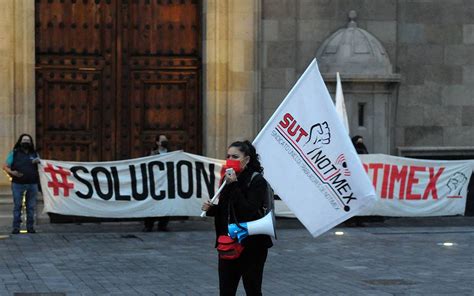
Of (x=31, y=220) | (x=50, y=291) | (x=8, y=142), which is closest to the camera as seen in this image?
(x=50, y=291)

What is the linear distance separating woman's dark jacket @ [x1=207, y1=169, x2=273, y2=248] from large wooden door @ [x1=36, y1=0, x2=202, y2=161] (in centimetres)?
1273

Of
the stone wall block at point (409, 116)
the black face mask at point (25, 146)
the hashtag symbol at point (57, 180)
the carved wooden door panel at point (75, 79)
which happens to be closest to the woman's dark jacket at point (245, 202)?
the black face mask at point (25, 146)

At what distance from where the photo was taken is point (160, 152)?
67.2 ft

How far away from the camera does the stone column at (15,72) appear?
20.9 m

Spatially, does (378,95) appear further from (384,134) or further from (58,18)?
(58,18)

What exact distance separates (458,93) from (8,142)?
861 cm

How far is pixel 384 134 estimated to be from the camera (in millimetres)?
21922

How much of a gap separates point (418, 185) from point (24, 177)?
22.6 feet

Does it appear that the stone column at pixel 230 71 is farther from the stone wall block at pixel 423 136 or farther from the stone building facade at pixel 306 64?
the stone wall block at pixel 423 136

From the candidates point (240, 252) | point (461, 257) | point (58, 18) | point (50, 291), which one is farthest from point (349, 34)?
point (240, 252)

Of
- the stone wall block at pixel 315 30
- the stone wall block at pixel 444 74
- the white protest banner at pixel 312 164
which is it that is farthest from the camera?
the stone wall block at pixel 444 74

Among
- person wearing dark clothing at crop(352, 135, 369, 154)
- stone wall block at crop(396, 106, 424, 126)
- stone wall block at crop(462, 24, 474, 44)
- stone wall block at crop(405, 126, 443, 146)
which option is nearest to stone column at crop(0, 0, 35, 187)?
person wearing dark clothing at crop(352, 135, 369, 154)

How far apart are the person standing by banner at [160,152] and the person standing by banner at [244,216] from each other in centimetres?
1024

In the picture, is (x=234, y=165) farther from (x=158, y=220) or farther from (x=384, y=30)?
(x=384, y=30)
